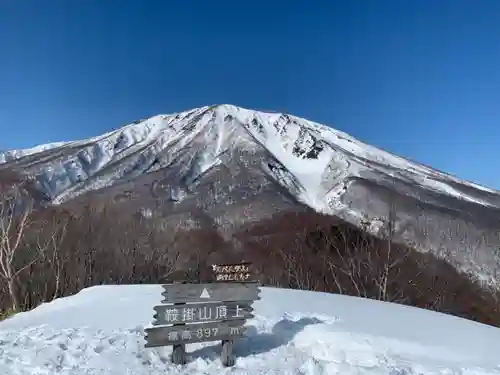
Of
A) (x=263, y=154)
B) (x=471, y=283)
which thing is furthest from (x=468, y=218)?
(x=263, y=154)

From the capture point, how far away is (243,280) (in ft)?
21.2

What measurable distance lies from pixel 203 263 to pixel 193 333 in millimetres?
27187

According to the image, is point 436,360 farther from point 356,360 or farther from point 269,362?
point 269,362

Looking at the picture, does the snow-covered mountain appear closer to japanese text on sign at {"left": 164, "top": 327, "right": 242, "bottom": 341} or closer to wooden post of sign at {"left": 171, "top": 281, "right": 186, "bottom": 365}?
japanese text on sign at {"left": 164, "top": 327, "right": 242, "bottom": 341}

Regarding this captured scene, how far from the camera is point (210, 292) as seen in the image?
20.0 ft

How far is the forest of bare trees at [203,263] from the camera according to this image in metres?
21.8

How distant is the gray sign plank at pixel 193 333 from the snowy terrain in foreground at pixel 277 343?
0.23 m

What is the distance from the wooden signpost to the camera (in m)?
5.65

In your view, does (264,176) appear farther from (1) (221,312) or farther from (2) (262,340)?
(1) (221,312)

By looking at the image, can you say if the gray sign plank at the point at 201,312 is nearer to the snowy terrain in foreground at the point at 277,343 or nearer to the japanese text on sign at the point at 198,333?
the japanese text on sign at the point at 198,333

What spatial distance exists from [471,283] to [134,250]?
25188 mm

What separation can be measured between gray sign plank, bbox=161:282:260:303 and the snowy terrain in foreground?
2.02 ft

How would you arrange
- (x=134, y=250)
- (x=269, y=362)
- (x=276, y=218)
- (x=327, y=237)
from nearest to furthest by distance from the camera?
(x=269, y=362) → (x=134, y=250) → (x=327, y=237) → (x=276, y=218)

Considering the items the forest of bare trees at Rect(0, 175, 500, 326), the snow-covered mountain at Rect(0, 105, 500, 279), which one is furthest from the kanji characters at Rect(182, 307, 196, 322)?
the snow-covered mountain at Rect(0, 105, 500, 279)
